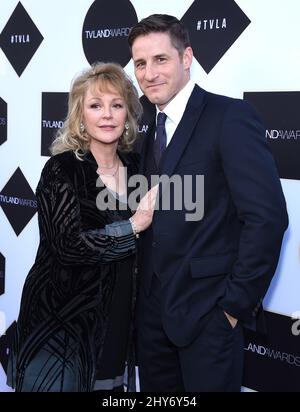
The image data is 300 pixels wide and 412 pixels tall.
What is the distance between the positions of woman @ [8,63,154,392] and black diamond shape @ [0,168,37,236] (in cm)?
97

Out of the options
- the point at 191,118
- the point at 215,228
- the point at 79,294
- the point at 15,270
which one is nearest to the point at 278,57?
the point at 191,118

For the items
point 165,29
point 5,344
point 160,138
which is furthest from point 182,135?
point 5,344

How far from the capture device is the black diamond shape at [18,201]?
8.96ft

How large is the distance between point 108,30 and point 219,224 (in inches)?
47.6

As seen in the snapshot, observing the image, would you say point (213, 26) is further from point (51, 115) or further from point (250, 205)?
point (51, 115)

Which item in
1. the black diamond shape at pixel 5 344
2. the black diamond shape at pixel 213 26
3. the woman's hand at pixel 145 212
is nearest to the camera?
the woman's hand at pixel 145 212

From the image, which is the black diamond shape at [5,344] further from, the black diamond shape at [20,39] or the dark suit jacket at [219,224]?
the dark suit jacket at [219,224]

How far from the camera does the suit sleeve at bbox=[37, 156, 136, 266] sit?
65.6 inches

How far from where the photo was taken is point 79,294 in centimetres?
171

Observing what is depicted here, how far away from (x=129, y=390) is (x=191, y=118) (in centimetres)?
93

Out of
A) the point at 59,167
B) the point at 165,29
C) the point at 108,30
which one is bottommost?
the point at 59,167

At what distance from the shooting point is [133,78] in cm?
226

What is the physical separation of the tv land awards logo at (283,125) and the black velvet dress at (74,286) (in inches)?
22.2

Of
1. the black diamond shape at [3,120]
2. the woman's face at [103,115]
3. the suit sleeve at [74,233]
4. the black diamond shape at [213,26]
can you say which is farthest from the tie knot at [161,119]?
the black diamond shape at [3,120]
